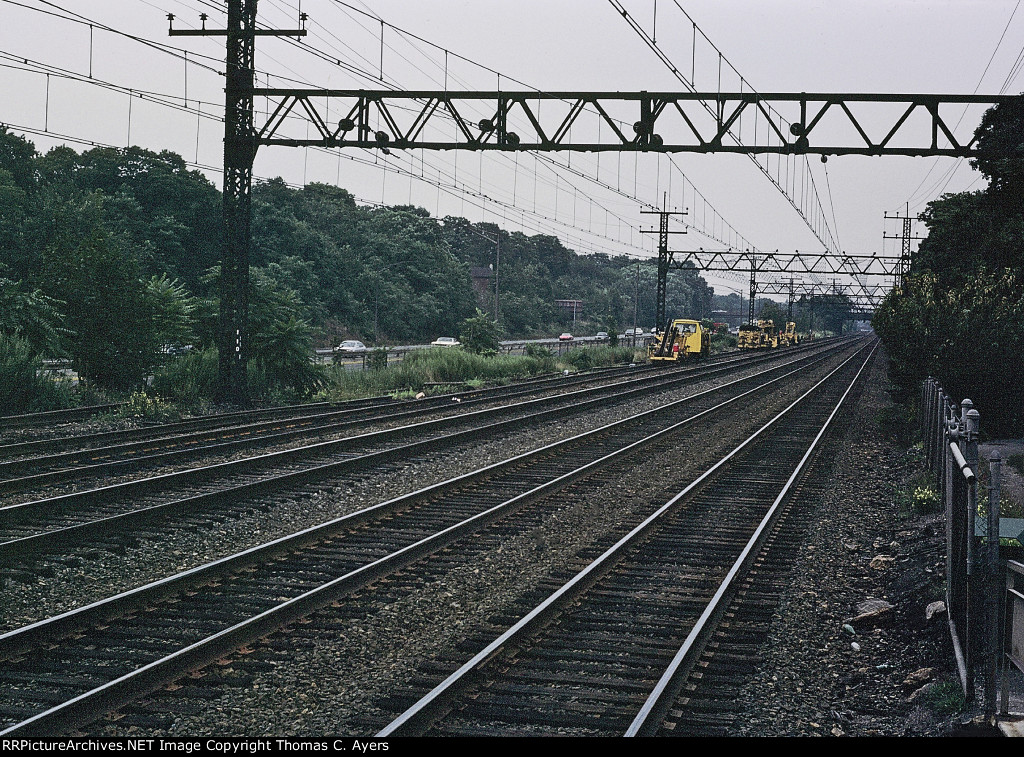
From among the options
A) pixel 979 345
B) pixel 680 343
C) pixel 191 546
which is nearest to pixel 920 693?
pixel 191 546

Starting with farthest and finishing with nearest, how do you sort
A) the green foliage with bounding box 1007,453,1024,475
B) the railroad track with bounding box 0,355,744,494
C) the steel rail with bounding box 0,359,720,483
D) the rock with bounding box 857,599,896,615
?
the green foliage with bounding box 1007,453,1024,475 → the railroad track with bounding box 0,355,744,494 → the steel rail with bounding box 0,359,720,483 → the rock with bounding box 857,599,896,615

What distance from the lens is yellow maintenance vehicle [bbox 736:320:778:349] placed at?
282ft

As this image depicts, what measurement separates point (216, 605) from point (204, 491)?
5.41 meters

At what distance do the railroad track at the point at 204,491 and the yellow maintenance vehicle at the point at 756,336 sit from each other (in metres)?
65.6

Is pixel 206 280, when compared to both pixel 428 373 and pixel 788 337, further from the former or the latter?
pixel 788 337

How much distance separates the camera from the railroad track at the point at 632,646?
21.1 feet

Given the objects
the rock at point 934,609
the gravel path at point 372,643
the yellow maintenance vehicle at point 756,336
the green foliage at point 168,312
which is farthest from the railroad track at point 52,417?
the yellow maintenance vehicle at point 756,336

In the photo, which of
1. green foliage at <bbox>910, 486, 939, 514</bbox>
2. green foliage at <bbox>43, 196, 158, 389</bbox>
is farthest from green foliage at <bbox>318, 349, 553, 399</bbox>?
green foliage at <bbox>910, 486, 939, 514</bbox>

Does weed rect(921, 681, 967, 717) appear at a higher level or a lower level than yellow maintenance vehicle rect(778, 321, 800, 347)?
lower

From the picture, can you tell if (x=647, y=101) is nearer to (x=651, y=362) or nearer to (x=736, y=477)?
(x=736, y=477)

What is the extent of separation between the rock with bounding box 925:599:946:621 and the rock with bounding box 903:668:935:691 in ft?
4.26

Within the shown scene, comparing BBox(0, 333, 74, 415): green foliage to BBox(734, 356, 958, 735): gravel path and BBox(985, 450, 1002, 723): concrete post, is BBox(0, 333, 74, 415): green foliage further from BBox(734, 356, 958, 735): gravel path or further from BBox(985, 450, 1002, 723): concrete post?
BBox(985, 450, 1002, 723): concrete post

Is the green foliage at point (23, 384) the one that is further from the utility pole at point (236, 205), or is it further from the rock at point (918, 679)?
the rock at point (918, 679)

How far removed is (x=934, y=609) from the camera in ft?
29.0
